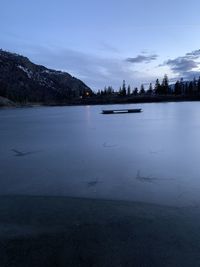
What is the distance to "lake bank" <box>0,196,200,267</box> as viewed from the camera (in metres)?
5.72

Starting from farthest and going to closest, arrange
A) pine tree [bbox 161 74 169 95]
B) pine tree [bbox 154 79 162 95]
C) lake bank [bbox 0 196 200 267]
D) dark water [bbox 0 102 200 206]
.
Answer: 1. pine tree [bbox 154 79 162 95]
2. pine tree [bbox 161 74 169 95]
3. dark water [bbox 0 102 200 206]
4. lake bank [bbox 0 196 200 267]

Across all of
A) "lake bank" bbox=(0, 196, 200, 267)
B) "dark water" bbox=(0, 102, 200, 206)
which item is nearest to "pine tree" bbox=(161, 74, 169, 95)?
"dark water" bbox=(0, 102, 200, 206)

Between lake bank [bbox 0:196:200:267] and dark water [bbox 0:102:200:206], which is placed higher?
lake bank [bbox 0:196:200:267]

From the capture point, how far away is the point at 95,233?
6801mm

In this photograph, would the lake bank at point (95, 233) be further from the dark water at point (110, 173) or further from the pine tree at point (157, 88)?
the pine tree at point (157, 88)

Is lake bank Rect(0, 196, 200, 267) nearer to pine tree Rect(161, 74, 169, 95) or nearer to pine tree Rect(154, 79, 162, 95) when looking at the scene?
pine tree Rect(161, 74, 169, 95)

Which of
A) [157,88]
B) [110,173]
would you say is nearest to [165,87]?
[157,88]

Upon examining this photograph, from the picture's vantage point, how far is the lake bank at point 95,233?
5723 millimetres

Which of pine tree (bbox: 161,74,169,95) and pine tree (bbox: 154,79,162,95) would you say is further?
pine tree (bbox: 154,79,162,95)

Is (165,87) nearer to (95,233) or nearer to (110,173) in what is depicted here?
(110,173)

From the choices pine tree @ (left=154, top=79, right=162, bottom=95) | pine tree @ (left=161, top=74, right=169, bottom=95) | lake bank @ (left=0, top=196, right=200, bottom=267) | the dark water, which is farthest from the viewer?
pine tree @ (left=154, top=79, right=162, bottom=95)

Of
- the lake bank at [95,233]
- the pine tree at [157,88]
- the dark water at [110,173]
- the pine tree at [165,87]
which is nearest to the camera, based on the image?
the lake bank at [95,233]

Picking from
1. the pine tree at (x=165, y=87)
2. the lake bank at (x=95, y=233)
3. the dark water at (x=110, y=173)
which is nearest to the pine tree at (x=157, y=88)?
the pine tree at (x=165, y=87)

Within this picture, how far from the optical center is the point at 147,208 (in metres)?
8.31
